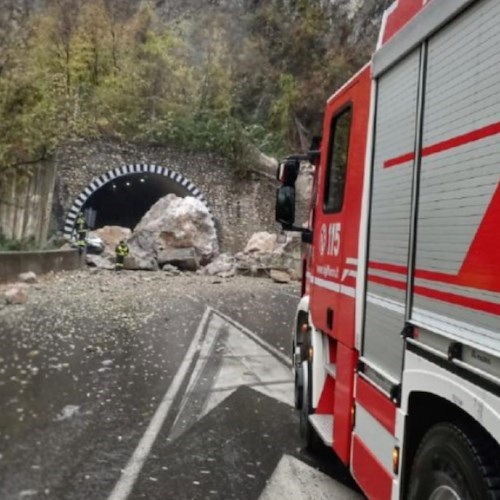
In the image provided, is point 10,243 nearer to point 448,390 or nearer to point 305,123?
point 448,390

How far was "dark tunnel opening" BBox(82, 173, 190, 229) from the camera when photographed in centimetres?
3941

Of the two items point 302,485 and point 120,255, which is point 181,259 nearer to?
point 120,255

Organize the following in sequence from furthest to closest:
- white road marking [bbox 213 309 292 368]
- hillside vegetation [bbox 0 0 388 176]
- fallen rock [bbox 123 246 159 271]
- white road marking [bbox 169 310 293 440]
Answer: hillside vegetation [bbox 0 0 388 176] → fallen rock [bbox 123 246 159 271] → white road marking [bbox 213 309 292 368] → white road marking [bbox 169 310 293 440]

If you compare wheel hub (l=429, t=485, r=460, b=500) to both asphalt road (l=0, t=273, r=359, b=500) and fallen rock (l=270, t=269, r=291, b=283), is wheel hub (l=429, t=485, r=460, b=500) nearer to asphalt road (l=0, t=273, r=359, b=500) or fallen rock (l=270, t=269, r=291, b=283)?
asphalt road (l=0, t=273, r=359, b=500)

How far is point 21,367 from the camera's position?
865 cm

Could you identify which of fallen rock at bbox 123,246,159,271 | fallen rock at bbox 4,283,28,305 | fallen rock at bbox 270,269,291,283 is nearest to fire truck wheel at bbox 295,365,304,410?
fallen rock at bbox 4,283,28,305

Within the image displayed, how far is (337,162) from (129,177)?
3642 centimetres

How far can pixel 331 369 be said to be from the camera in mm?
4672

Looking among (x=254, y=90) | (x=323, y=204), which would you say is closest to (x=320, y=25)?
(x=254, y=90)

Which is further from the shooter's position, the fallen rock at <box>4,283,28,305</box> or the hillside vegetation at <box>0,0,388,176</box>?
the hillside vegetation at <box>0,0,388,176</box>

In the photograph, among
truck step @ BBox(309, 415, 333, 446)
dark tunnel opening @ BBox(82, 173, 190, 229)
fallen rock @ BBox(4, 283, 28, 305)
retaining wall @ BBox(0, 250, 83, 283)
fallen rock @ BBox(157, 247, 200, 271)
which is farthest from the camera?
dark tunnel opening @ BBox(82, 173, 190, 229)

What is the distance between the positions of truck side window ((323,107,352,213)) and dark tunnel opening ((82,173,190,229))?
1308 inches

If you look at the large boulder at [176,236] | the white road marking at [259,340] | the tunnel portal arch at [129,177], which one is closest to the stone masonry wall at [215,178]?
the tunnel portal arch at [129,177]

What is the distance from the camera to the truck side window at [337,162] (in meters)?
4.43
